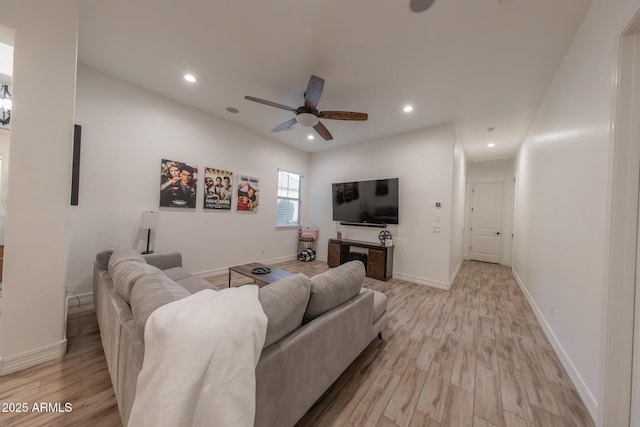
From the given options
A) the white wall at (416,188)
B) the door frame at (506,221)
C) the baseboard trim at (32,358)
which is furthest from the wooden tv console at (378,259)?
the baseboard trim at (32,358)

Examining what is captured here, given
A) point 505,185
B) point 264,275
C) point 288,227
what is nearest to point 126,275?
point 264,275

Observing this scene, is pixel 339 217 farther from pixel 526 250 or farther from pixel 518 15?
pixel 518 15

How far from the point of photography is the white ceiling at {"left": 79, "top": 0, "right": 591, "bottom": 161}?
1.83 metres

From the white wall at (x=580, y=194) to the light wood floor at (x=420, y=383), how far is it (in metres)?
0.23

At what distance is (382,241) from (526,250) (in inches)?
90.1

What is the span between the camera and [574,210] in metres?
1.83

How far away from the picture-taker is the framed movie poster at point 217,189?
3809 mm

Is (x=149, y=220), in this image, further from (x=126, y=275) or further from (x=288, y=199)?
(x=288, y=199)

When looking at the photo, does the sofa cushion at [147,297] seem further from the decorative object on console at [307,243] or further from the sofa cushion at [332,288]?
the decorative object on console at [307,243]

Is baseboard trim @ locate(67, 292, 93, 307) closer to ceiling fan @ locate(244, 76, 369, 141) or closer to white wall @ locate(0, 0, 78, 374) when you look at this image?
white wall @ locate(0, 0, 78, 374)

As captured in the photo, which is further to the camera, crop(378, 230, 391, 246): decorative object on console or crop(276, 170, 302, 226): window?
crop(276, 170, 302, 226): window

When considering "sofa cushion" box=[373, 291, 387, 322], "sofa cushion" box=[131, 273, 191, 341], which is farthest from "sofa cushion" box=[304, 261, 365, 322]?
"sofa cushion" box=[131, 273, 191, 341]

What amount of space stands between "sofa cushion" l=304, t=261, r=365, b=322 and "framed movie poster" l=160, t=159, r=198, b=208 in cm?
306

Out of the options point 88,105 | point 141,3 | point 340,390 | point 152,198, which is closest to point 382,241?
point 340,390
